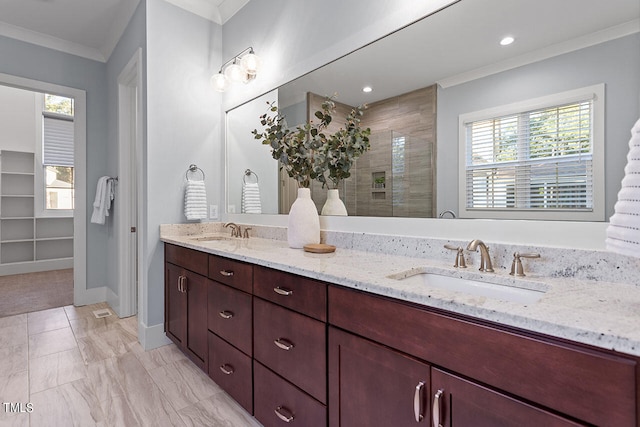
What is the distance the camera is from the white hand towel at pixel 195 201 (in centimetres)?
250

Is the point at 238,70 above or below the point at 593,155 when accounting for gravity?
above

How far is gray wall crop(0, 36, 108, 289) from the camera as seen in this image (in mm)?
3160

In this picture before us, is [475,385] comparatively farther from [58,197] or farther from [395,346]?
[58,197]

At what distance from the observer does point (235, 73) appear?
2475 millimetres

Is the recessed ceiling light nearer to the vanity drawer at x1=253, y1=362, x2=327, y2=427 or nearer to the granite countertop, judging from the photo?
the granite countertop

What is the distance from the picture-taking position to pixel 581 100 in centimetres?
104

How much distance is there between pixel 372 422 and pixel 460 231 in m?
0.78

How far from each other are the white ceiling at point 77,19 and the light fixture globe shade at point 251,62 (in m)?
0.53

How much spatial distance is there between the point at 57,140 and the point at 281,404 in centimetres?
578

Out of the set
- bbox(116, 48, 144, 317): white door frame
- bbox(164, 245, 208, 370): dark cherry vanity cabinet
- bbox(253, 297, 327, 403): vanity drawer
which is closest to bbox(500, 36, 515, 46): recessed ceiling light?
bbox(253, 297, 327, 403): vanity drawer

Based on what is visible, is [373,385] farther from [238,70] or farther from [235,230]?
[238,70]

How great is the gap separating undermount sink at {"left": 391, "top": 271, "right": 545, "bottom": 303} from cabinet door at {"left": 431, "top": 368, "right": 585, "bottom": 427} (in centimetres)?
36

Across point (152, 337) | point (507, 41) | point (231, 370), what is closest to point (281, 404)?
point (231, 370)

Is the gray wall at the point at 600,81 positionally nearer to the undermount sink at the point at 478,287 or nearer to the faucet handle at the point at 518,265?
the faucet handle at the point at 518,265
